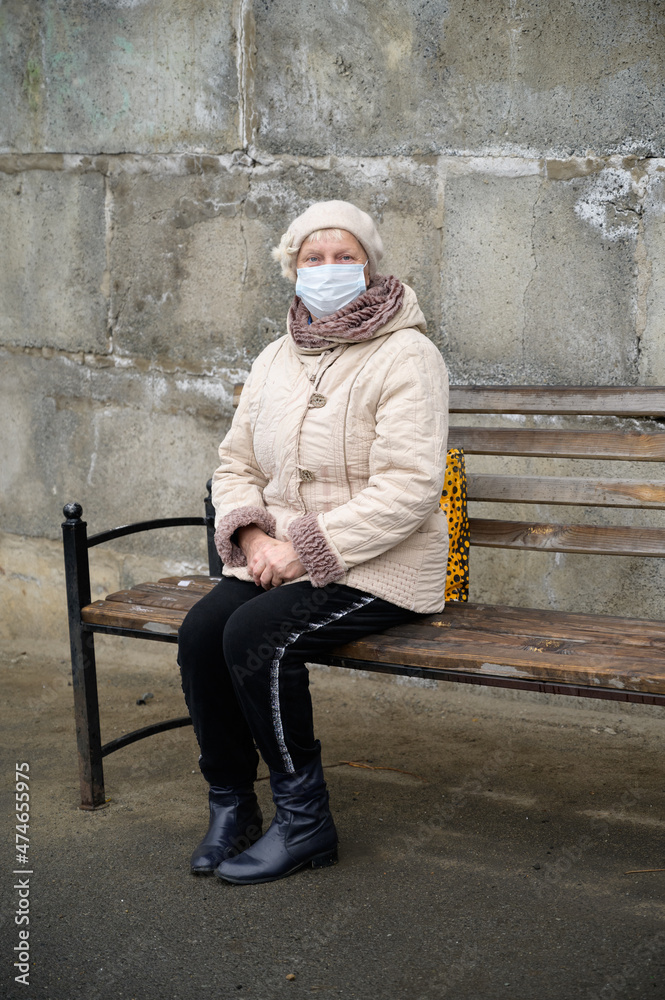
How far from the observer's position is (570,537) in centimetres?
342

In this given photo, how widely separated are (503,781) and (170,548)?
1898 mm

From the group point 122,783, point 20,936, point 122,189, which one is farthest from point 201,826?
point 122,189

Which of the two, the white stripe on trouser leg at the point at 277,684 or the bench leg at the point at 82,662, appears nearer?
the white stripe on trouser leg at the point at 277,684

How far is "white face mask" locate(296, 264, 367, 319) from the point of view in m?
3.02

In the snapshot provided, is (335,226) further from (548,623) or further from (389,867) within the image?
(389,867)

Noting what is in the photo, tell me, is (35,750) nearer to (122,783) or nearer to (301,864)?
(122,783)

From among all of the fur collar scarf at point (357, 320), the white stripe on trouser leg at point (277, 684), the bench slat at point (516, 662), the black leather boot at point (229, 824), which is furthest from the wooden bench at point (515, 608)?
the fur collar scarf at point (357, 320)

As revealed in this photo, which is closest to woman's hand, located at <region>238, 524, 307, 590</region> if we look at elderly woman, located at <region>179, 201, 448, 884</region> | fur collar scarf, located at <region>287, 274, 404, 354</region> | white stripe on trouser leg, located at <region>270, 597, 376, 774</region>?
elderly woman, located at <region>179, 201, 448, 884</region>

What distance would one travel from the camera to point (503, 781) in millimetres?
3523

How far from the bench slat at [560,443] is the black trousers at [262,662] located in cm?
77

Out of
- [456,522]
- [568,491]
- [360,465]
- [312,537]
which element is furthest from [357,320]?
[568,491]

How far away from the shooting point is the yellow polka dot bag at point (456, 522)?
3.40 meters

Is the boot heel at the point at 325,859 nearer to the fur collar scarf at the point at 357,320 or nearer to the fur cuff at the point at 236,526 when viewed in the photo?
the fur cuff at the point at 236,526

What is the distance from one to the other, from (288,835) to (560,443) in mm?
1478
